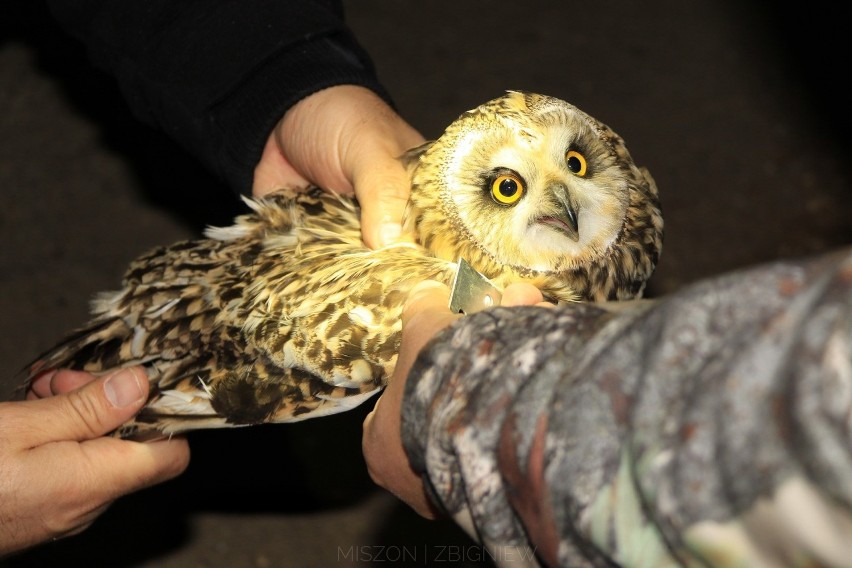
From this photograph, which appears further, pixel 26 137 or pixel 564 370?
pixel 26 137

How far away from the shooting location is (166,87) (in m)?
2.57

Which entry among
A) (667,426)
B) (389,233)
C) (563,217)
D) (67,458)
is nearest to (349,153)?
(389,233)

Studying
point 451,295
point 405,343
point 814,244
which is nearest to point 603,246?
point 451,295

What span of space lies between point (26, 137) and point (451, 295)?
3.87 metres

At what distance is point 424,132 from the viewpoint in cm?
454

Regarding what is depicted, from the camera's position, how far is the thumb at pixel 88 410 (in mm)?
2035

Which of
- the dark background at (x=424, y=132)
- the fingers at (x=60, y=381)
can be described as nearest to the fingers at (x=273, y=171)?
the fingers at (x=60, y=381)

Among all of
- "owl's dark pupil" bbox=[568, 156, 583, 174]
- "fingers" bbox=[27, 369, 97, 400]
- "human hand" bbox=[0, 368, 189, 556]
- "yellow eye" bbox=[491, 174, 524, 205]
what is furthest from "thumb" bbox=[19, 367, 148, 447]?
"owl's dark pupil" bbox=[568, 156, 583, 174]

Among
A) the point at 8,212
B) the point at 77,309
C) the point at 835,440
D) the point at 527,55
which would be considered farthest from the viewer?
the point at 527,55

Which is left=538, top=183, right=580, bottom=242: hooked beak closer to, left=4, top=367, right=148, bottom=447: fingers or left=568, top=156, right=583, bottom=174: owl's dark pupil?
left=568, top=156, right=583, bottom=174: owl's dark pupil

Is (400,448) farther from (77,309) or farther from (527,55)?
(527,55)

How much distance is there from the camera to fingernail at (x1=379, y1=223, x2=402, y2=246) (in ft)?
6.79

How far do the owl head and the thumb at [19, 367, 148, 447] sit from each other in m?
0.83

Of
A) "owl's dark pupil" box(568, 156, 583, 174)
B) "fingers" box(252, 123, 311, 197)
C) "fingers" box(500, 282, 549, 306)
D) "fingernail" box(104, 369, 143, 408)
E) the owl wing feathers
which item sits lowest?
"fingernail" box(104, 369, 143, 408)
